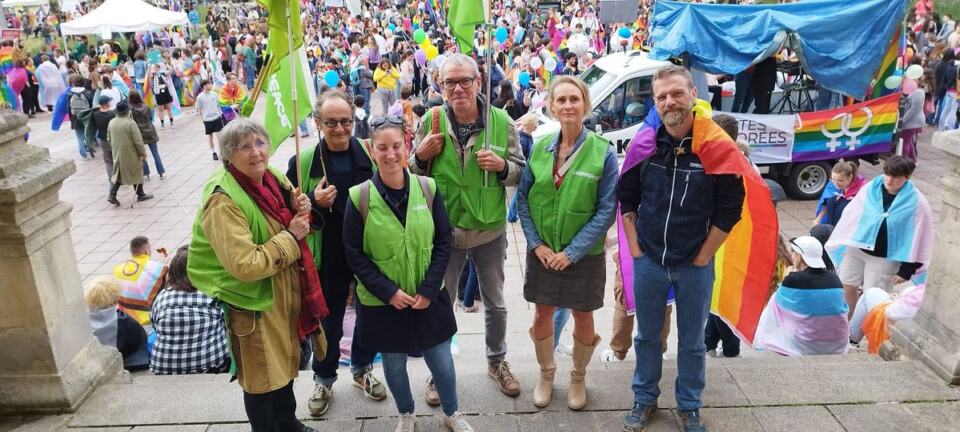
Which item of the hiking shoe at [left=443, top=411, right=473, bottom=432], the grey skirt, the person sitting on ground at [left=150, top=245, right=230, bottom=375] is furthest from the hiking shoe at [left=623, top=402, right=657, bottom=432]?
the person sitting on ground at [left=150, top=245, right=230, bottom=375]

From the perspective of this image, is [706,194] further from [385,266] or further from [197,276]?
[197,276]

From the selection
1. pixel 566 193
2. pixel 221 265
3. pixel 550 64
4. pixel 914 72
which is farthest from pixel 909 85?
pixel 221 265

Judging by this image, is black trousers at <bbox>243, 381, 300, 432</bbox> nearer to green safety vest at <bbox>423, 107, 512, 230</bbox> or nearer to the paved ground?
the paved ground

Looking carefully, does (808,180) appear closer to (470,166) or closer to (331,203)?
(470,166)

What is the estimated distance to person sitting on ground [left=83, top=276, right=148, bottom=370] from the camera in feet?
14.6

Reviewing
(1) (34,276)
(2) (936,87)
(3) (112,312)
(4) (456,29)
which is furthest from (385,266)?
(2) (936,87)

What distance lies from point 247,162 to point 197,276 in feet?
1.78

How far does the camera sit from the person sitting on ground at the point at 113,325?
4.46 m

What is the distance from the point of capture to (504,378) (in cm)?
371

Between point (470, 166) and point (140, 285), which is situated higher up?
point (470, 166)

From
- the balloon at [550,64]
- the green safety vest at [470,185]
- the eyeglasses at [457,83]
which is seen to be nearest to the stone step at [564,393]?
the green safety vest at [470,185]

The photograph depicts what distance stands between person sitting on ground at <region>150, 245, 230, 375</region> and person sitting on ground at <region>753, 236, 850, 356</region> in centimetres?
359

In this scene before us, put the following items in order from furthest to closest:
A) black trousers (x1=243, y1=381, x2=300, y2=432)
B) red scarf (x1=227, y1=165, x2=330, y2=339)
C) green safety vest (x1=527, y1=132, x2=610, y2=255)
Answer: green safety vest (x1=527, y1=132, x2=610, y2=255) < black trousers (x1=243, y1=381, x2=300, y2=432) < red scarf (x1=227, y1=165, x2=330, y2=339)

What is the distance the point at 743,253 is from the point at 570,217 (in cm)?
127
